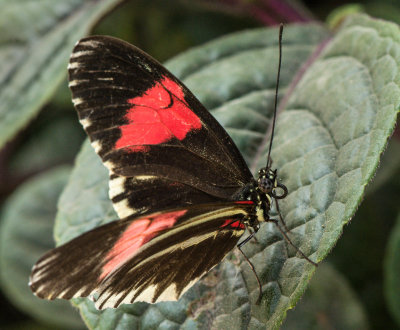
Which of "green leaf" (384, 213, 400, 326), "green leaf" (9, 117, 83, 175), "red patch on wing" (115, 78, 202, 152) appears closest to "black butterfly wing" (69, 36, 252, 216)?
"red patch on wing" (115, 78, 202, 152)

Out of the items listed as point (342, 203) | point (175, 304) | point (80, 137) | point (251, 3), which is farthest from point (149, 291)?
point (80, 137)

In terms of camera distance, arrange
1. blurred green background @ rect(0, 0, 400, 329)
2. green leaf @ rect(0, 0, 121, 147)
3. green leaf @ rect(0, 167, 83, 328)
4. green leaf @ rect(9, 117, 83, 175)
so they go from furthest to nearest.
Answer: green leaf @ rect(9, 117, 83, 175) → green leaf @ rect(0, 167, 83, 328) → blurred green background @ rect(0, 0, 400, 329) → green leaf @ rect(0, 0, 121, 147)

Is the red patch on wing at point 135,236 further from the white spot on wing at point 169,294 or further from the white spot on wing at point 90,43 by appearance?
the white spot on wing at point 90,43

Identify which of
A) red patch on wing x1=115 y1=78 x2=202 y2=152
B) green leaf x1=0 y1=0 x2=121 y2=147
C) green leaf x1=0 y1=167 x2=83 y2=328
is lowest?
green leaf x1=0 y1=167 x2=83 y2=328

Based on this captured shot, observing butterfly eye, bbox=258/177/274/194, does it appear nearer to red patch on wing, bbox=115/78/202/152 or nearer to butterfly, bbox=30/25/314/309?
butterfly, bbox=30/25/314/309

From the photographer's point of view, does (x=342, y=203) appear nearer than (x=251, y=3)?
Yes

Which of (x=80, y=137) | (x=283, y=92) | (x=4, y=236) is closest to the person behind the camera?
(x=283, y=92)

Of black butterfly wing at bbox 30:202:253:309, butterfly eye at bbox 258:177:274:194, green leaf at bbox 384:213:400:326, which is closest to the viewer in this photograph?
black butterfly wing at bbox 30:202:253:309

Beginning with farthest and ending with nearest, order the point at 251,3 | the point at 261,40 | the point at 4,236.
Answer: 1. the point at 4,236
2. the point at 251,3
3. the point at 261,40

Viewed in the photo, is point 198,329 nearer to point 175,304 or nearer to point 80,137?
point 175,304
